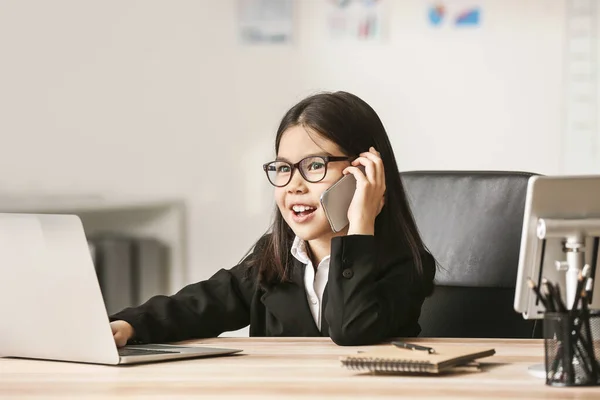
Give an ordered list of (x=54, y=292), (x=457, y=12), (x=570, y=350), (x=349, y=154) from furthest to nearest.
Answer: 1. (x=457, y=12)
2. (x=349, y=154)
3. (x=54, y=292)
4. (x=570, y=350)

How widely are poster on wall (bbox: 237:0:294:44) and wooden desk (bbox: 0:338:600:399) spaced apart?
2.06 metres

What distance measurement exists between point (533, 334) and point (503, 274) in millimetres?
150

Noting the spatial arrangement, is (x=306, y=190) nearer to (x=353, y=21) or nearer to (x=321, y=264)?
(x=321, y=264)

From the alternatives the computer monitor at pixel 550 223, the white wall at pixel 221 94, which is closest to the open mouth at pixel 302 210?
the computer monitor at pixel 550 223

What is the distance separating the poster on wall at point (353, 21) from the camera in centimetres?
339

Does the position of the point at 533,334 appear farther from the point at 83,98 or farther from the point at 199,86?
the point at 83,98

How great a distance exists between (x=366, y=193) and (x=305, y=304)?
0.79ft

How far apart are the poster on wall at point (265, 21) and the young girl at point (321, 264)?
60.0 inches

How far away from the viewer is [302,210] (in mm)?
1791

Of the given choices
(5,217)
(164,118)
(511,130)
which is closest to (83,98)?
(164,118)

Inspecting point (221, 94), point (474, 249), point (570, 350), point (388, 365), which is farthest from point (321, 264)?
point (221, 94)

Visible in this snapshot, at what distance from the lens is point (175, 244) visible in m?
3.53

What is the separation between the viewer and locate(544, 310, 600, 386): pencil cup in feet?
3.98

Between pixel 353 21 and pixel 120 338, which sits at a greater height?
pixel 353 21
